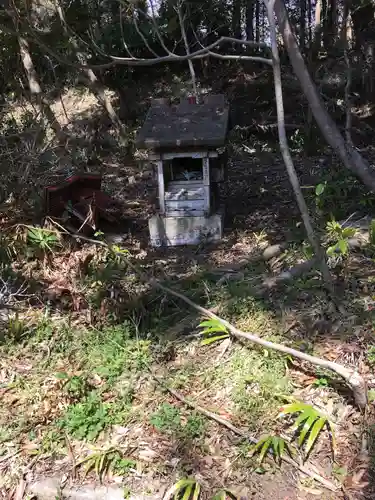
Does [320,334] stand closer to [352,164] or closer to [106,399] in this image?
[106,399]

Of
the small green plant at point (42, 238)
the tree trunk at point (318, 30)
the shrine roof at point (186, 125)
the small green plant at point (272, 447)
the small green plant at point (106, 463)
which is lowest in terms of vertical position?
the small green plant at point (106, 463)

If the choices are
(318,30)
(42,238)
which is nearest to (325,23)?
(318,30)

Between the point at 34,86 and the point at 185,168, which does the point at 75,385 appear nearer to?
the point at 185,168

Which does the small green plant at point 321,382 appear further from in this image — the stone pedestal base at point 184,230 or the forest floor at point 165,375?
the stone pedestal base at point 184,230

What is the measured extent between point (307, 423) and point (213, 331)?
44.0 inches

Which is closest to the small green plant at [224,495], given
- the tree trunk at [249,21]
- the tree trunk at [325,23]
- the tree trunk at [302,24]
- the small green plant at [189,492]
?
the small green plant at [189,492]

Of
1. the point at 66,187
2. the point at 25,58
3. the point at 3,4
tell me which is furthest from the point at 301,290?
the point at 25,58

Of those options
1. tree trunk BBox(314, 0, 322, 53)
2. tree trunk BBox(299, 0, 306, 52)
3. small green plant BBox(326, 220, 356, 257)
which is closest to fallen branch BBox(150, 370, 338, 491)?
small green plant BBox(326, 220, 356, 257)

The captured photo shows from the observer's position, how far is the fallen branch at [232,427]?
2817 millimetres

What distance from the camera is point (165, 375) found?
147 inches

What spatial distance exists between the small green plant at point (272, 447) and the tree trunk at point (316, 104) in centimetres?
378

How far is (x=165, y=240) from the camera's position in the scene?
21.7 ft

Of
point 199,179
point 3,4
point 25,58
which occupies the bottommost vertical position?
point 199,179

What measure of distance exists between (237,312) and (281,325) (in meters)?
0.42
